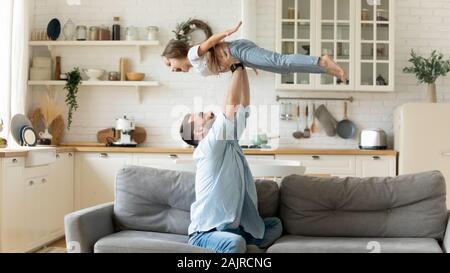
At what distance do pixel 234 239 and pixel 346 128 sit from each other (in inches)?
153

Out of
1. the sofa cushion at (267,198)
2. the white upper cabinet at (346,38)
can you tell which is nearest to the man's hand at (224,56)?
the sofa cushion at (267,198)

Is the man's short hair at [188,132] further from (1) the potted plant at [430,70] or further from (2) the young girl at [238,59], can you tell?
(1) the potted plant at [430,70]

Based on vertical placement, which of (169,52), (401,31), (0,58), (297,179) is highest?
(401,31)

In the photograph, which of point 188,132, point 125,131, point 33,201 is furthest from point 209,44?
point 125,131

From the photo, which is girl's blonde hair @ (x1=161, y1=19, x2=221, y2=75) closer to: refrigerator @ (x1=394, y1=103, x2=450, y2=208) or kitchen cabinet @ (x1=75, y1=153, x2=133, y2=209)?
kitchen cabinet @ (x1=75, y1=153, x2=133, y2=209)

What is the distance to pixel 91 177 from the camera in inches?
228

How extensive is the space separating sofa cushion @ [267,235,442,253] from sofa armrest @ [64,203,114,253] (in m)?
0.86

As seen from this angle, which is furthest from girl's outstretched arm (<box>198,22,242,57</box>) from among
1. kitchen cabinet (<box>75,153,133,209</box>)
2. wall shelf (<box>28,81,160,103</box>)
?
wall shelf (<box>28,81,160,103</box>)

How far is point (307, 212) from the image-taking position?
314cm

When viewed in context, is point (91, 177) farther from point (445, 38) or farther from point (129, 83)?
point (445, 38)

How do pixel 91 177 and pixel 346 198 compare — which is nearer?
pixel 346 198
